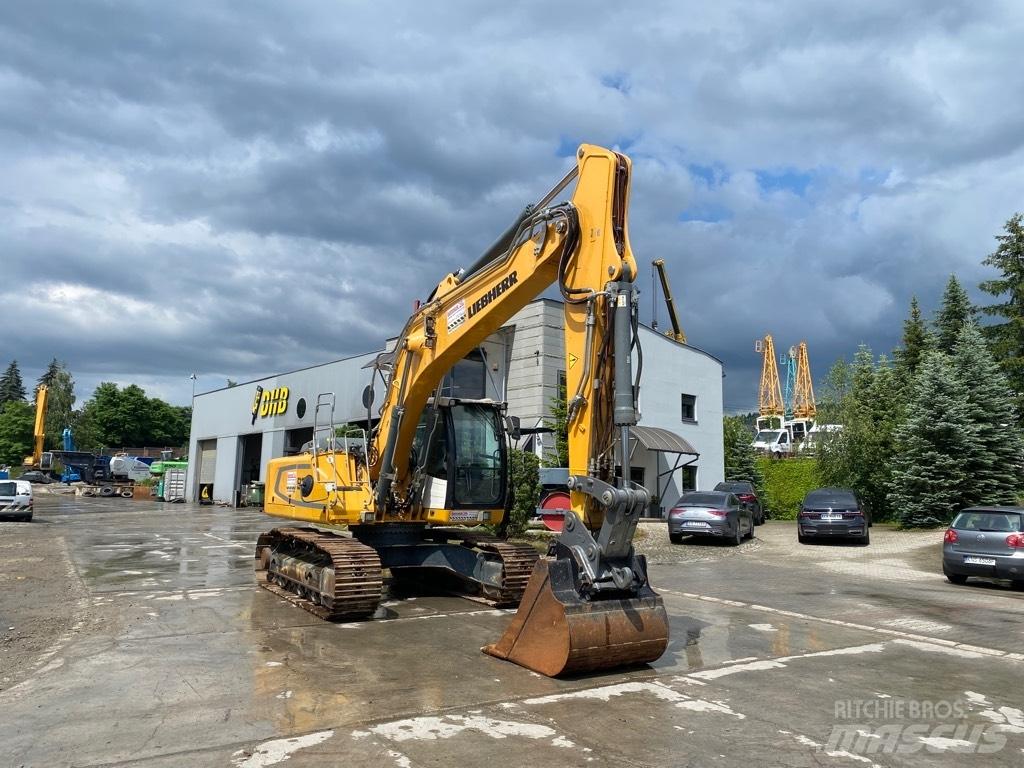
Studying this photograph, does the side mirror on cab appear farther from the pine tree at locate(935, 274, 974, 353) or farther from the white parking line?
the pine tree at locate(935, 274, 974, 353)

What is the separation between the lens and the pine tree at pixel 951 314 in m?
37.9

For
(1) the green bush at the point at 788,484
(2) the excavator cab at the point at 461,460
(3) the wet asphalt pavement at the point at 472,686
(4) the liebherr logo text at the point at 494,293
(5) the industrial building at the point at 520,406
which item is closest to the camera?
(3) the wet asphalt pavement at the point at 472,686

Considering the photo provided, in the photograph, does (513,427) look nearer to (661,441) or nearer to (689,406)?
(661,441)

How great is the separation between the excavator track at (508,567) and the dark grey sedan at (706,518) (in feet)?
34.8

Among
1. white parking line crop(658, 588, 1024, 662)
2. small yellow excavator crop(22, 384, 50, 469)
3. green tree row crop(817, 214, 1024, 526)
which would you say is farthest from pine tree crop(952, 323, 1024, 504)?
small yellow excavator crop(22, 384, 50, 469)

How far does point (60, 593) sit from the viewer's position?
1147 cm

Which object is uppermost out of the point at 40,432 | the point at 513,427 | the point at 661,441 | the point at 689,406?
the point at 689,406

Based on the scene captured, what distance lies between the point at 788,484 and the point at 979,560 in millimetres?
25911

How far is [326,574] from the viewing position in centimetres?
919

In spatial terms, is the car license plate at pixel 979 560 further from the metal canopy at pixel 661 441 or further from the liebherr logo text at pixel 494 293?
the metal canopy at pixel 661 441

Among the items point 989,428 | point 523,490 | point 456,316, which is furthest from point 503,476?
point 989,428

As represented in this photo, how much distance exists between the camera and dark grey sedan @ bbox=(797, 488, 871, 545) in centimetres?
2077

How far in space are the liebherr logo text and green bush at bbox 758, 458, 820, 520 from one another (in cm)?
3035

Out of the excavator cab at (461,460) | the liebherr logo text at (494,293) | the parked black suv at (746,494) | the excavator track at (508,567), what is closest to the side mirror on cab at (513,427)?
the excavator cab at (461,460)
